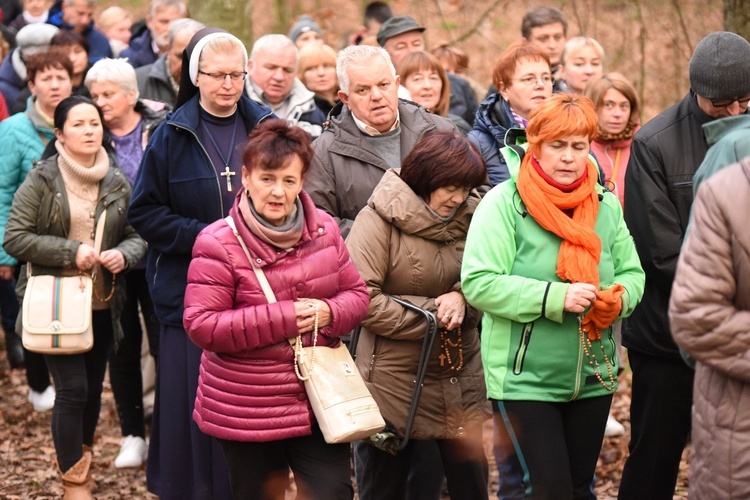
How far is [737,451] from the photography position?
12.5 feet

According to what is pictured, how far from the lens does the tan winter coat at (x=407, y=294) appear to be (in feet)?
17.9

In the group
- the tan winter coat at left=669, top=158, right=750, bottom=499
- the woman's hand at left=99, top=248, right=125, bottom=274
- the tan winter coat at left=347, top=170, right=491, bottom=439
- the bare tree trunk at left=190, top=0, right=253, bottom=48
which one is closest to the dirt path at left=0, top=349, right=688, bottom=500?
the woman's hand at left=99, top=248, right=125, bottom=274

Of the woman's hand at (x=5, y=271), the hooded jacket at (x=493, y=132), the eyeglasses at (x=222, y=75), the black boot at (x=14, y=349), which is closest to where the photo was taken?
the eyeglasses at (x=222, y=75)

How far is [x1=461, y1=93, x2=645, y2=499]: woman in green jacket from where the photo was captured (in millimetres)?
4906

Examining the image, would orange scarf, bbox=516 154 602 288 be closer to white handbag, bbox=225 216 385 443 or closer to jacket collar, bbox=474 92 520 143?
white handbag, bbox=225 216 385 443

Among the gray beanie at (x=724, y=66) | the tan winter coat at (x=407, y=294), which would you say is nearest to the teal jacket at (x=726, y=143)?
the gray beanie at (x=724, y=66)

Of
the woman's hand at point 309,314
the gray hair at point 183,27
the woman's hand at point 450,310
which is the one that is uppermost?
the gray hair at point 183,27

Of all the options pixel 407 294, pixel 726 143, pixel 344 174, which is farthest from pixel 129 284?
pixel 726 143

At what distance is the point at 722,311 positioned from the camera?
12.3 ft

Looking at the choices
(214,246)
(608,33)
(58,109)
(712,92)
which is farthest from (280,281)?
(608,33)

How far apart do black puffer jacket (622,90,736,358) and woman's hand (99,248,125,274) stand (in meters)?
3.22

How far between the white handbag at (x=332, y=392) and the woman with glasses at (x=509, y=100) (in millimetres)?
1960

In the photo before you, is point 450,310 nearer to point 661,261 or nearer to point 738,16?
point 661,261

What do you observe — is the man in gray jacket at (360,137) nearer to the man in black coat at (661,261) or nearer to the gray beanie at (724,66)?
the man in black coat at (661,261)
